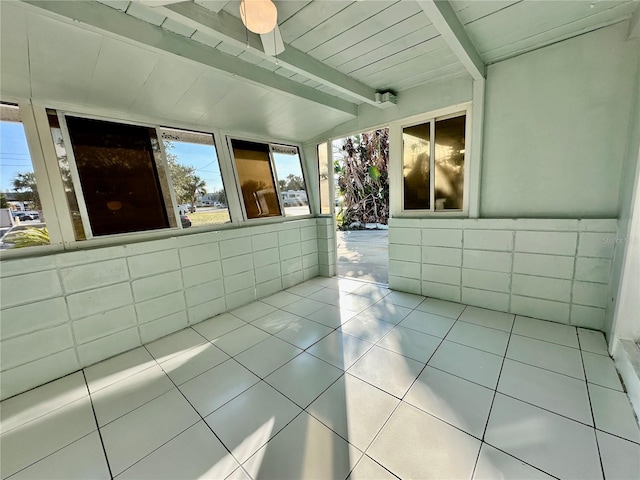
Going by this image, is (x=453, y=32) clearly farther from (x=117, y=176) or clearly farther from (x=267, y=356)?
(x=117, y=176)

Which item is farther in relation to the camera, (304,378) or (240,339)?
(240,339)

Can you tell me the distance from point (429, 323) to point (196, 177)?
121 inches

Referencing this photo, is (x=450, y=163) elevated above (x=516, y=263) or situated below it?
above

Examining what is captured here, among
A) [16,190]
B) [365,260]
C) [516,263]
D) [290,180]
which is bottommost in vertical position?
[365,260]

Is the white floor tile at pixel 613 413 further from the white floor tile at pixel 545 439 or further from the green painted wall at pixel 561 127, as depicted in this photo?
the green painted wall at pixel 561 127

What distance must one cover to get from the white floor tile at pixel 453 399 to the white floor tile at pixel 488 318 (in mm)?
961

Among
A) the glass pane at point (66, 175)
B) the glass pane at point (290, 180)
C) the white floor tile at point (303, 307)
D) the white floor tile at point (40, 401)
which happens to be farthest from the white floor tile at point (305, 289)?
the glass pane at point (66, 175)

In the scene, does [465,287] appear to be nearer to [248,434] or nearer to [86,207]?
[248,434]

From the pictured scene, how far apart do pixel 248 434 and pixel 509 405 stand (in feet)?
5.16

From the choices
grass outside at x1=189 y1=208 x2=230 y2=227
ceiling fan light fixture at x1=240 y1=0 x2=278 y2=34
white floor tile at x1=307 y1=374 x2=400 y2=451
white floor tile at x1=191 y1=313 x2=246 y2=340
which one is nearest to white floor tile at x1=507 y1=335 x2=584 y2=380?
white floor tile at x1=307 y1=374 x2=400 y2=451

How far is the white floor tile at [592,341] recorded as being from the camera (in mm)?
1979

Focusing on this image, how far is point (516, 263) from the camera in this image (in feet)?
8.30

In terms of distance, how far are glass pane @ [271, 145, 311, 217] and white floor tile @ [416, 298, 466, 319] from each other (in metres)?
2.33

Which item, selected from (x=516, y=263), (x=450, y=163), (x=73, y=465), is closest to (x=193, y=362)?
(x=73, y=465)
